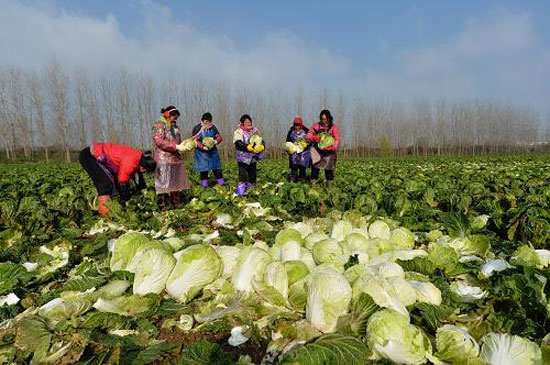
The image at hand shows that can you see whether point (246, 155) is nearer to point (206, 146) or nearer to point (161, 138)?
point (206, 146)

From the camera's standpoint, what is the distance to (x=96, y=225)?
5117mm

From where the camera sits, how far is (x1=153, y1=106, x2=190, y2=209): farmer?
6551 millimetres

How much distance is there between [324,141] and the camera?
873 centimetres

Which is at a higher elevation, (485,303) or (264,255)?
(264,255)

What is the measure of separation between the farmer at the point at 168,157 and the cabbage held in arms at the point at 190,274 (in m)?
4.40

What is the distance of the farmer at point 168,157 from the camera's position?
21.5 ft

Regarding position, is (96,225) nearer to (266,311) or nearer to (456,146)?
(266,311)

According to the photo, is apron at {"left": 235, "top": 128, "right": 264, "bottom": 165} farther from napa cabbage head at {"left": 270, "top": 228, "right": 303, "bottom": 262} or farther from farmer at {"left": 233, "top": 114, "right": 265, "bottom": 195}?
napa cabbage head at {"left": 270, "top": 228, "right": 303, "bottom": 262}

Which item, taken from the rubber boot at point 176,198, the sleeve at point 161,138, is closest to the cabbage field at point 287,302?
the sleeve at point 161,138

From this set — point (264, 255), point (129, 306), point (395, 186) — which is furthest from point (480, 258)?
point (395, 186)

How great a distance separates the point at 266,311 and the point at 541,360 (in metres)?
1.47

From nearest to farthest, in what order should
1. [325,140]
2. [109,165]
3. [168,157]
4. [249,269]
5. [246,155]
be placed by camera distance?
[249,269] → [109,165] → [168,157] → [246,155] → [325,140]

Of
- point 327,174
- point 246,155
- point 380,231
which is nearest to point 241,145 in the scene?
point 246,155

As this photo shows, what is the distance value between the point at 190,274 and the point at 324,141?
21.8ft
